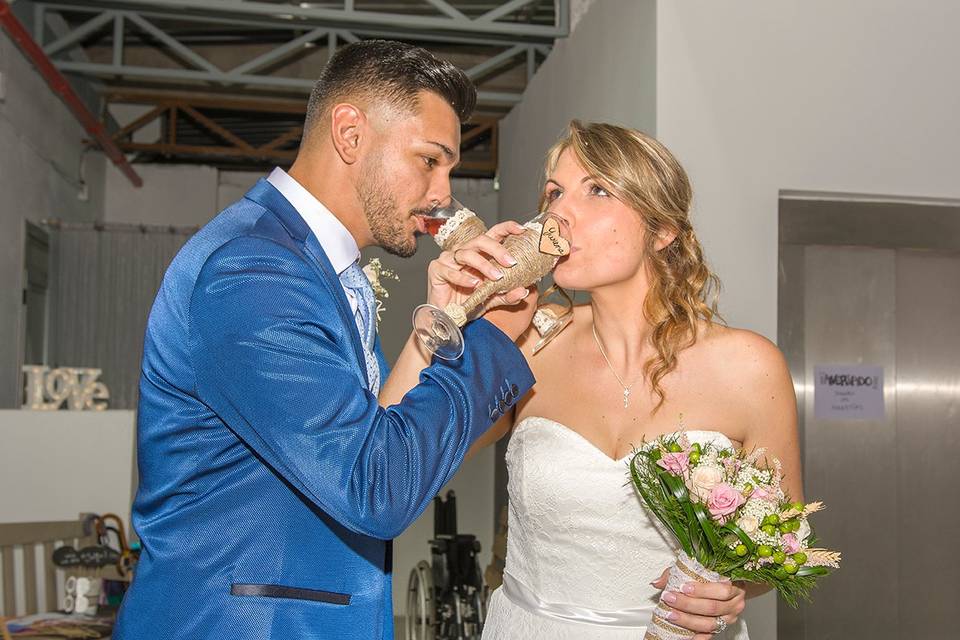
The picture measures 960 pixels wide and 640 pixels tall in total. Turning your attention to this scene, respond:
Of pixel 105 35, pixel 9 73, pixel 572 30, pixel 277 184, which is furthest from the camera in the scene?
pixel 105 35

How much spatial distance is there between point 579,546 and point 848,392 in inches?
86.0

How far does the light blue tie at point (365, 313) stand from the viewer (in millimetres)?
1566

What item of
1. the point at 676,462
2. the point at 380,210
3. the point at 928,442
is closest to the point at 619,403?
the point at 676,462

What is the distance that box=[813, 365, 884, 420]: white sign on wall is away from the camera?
4.03 meters

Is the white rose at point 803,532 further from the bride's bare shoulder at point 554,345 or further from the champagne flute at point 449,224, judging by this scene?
the bride's bare shoulder at point 554,345

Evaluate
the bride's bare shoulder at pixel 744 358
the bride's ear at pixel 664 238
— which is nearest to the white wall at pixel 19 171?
the bride's ear at pixel 664 238

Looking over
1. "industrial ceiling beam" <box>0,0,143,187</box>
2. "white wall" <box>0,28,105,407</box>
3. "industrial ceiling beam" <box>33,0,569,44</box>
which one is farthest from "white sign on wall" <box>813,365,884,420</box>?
"white wall" <box>0,28,105,407</box>

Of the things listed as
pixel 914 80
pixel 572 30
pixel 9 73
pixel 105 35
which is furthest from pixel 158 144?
pixel 914 80

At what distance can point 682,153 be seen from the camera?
389 centimetres

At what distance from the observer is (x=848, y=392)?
159 inches

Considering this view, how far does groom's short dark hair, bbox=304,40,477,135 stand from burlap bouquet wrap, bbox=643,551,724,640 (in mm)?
868

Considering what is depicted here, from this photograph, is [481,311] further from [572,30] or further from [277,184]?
[572,30]

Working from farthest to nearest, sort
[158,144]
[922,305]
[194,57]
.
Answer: [158,144], [194,57], [922,305]

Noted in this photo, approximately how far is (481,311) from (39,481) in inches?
146
